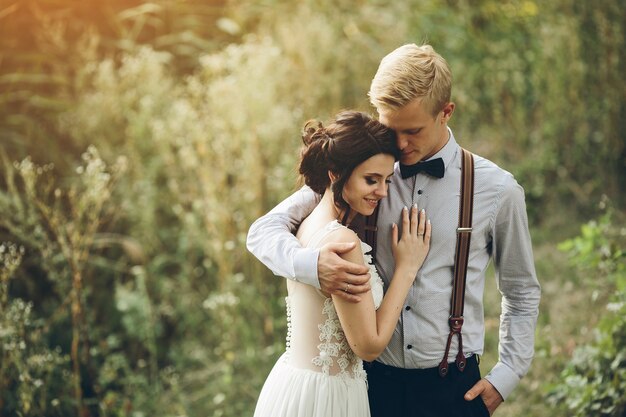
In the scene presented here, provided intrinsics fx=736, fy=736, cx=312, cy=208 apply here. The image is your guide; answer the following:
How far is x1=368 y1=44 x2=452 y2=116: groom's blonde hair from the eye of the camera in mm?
2127

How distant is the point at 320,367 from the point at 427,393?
34cm

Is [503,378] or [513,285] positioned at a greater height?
[513,285]

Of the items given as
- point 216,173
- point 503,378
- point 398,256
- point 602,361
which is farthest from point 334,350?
point 216,173

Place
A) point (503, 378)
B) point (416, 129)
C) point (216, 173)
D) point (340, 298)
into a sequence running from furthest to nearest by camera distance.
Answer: point (216, 173), point (503, 378), point (416, 129), point (340, 298)

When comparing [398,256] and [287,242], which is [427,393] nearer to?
[398,256]

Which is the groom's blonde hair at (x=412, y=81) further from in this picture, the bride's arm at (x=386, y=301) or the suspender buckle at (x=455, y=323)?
the suspender buckle at (x=455, y=323)

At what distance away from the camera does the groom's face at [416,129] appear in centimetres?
216

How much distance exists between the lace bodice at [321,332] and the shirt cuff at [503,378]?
0.42m

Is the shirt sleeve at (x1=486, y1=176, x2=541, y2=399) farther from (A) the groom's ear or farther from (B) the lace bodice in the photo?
(B) the lace bodice

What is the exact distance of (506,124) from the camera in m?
6.72

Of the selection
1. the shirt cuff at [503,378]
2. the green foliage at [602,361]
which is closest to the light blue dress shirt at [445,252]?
the shirt cuff at [503,378]

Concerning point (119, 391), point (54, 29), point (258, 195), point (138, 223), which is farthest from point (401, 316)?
point (54, 29)

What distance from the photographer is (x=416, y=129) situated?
7.21ft

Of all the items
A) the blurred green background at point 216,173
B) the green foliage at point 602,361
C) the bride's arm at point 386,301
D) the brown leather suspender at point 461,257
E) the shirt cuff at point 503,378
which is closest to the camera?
the bride's arm at point 386,301
